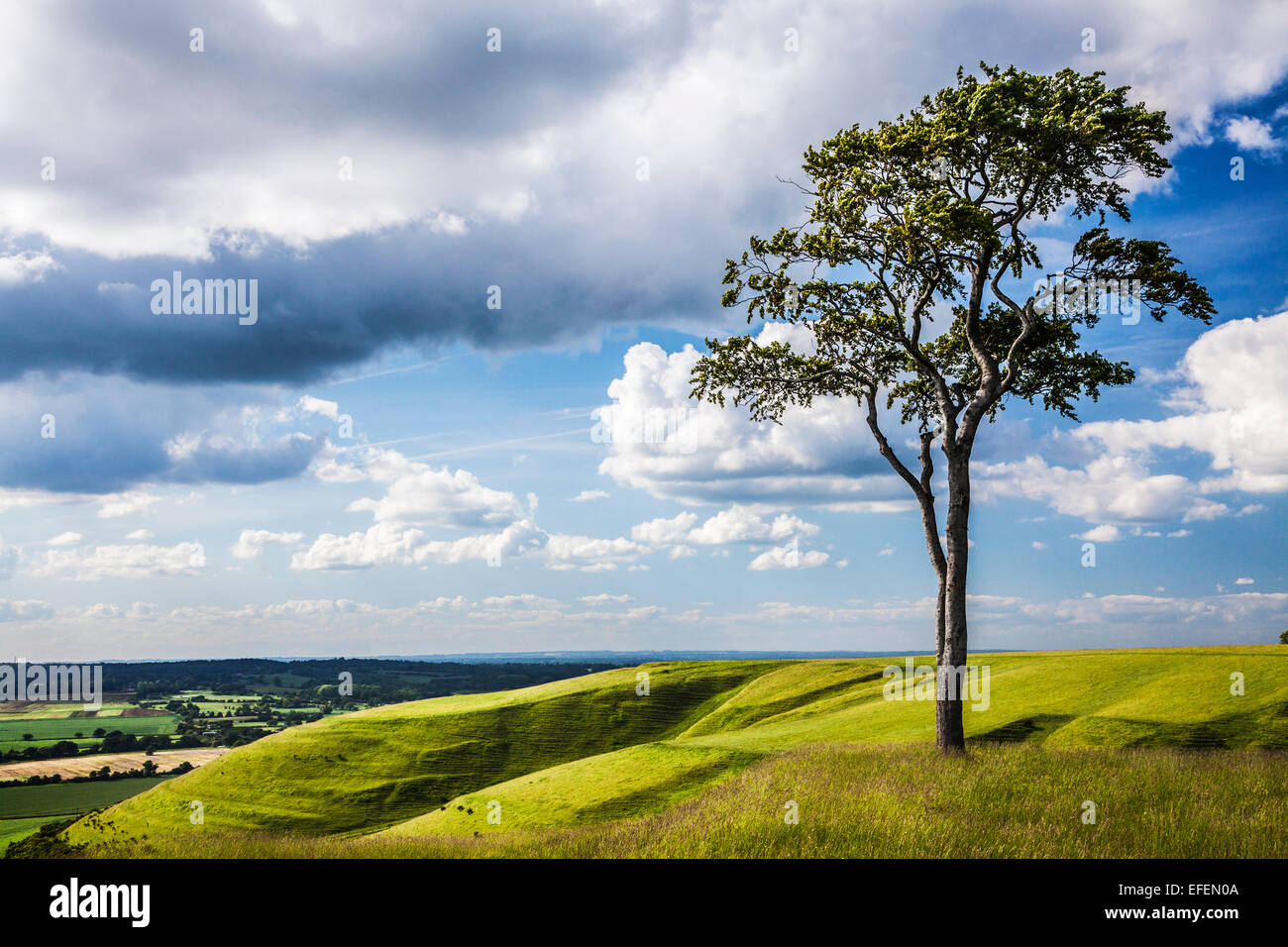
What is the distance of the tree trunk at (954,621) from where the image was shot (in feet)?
82.2

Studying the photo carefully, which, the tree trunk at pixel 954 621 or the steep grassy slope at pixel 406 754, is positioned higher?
the tree trunk at pixel 954 621

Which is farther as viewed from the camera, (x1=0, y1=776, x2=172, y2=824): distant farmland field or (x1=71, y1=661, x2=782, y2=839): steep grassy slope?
(x1=0, y1=776, x2=172, y2=824): distant farmland field

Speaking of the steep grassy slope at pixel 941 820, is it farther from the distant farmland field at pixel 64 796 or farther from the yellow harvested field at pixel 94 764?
the yellow harvested field at pixel 94 764

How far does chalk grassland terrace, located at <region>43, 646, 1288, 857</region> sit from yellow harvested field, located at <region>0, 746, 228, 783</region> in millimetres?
33831

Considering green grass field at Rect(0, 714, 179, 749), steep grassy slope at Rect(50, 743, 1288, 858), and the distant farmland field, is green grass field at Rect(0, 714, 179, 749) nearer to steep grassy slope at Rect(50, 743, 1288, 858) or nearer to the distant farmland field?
the distant farmland field

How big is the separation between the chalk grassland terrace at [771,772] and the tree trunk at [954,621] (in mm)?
1449

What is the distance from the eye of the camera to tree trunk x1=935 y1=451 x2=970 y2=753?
25.1 metres

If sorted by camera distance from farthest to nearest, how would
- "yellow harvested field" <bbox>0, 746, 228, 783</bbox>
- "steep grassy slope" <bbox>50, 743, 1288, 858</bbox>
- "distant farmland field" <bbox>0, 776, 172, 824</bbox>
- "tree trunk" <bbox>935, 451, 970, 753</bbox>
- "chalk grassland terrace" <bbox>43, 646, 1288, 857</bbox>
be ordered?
"yellow harvested field" <bbox>0, 746, 228, 783</bbox>
"distant farmland field" <bbox>0, 776, 172, 824</bbox>
"tree trunk" <bbox>935, 451, 970, 753</bbox>
"chalk grassland terrace" <bbox>43, 646, 1288, 857</bbox>
"steep grassy slope" <bbox>50, 743, 1288, 858</bbox>

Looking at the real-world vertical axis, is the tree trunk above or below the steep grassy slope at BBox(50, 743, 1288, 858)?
above

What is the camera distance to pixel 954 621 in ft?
82.9

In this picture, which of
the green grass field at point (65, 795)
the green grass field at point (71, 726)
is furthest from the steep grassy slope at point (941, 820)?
the green grass field at point (71, 726)

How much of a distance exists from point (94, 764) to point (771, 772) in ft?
301

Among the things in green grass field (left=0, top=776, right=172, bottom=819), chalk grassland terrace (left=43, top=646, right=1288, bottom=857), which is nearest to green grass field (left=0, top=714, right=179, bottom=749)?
green grass field (left=0, top=776, right=172, bottom=819)

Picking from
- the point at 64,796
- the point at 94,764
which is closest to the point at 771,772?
the point at 64,796
